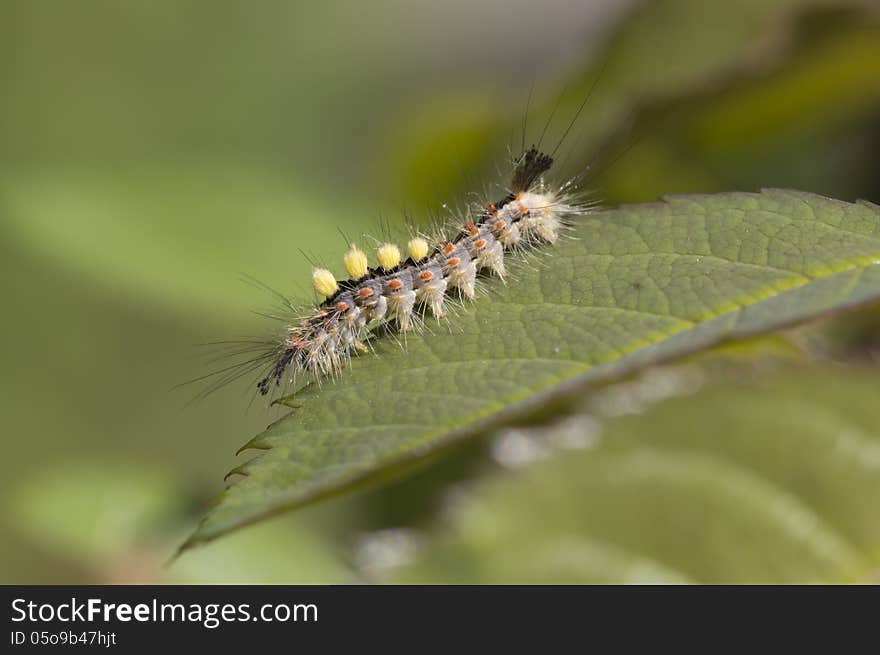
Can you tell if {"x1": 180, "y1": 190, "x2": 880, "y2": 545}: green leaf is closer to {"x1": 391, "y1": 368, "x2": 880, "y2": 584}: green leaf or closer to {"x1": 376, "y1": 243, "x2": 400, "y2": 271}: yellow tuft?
{"x1": 391, "y1": 368, "x2": 880, "y2": 584}: green leaf

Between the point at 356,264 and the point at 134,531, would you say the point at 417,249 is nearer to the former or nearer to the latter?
the point at 356,264

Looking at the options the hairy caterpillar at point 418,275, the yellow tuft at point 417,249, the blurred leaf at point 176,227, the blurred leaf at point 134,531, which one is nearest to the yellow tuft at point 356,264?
the hairy caterpillar at point 418,275

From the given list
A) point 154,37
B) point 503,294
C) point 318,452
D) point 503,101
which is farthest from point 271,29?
point 318,452

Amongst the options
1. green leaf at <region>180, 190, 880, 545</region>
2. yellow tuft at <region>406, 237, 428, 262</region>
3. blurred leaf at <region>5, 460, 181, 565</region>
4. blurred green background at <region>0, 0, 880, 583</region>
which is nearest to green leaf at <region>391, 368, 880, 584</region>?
blurred green background at <region>0, 0, 880, 583</region>

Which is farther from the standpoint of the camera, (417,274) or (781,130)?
(781,130)

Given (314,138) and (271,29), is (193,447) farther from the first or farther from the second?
(271,29)

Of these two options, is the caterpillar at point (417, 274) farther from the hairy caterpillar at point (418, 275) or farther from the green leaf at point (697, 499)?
the green leaf at point (697, 499)

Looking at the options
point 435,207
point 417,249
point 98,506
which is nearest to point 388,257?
point 417,249
